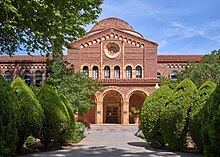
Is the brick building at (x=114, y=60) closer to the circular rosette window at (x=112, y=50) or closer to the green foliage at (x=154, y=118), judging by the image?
A: the circular rosette window at (x=112, y=50)

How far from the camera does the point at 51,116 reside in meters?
12.0

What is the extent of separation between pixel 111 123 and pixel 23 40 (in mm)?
25516

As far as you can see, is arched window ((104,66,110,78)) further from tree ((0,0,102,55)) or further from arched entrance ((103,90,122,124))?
tree ((0,0,102,55))

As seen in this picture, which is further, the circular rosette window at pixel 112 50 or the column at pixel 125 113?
the circular rosette window at pixel 112 50

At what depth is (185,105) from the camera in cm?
1141

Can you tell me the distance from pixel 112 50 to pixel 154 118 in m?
27.2

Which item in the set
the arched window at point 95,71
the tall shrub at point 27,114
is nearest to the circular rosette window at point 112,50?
the arched window at point 95,71

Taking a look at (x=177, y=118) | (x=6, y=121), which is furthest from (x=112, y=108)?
(x=6, y=121)

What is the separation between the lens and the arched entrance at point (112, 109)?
3825cm

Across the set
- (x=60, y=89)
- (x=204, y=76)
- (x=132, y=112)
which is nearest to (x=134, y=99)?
(x=132, y=112)

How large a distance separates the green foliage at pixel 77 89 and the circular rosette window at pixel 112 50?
12.7m

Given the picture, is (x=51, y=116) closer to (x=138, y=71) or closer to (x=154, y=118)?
(x=154, y=118)

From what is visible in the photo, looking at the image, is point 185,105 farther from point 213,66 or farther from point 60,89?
point 213,66

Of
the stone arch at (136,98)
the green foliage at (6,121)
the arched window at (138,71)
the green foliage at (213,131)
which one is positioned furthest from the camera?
the arched window at (138,71)
